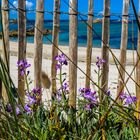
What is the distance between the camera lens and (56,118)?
2.21 meters

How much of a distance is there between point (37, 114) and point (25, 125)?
0.33 metres

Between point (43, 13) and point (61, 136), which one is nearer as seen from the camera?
point (61, 136)

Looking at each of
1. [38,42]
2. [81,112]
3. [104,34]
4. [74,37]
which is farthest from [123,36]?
[81,112]

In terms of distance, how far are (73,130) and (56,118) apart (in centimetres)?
10

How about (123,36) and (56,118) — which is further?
(123,36)

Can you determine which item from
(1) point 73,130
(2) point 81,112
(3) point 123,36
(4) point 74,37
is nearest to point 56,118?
(1) point 73,130

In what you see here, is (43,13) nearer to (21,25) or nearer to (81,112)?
(21,25)

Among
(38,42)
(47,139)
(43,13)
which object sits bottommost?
(47,139)

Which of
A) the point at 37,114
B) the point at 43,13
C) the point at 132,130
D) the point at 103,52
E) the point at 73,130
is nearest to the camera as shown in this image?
the point at 132,130

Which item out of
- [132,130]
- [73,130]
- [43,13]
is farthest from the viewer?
[43,13]

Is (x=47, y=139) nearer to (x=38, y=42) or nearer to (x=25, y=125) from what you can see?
(x=25, y=125)

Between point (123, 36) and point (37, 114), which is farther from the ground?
point (123, 36)

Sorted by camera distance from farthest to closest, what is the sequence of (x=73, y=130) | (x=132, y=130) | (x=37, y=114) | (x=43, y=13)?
(x=43, y=13)
(x=37, y=114)
(x=73, y=130)
(x=132, y=130)

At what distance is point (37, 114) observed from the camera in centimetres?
233
